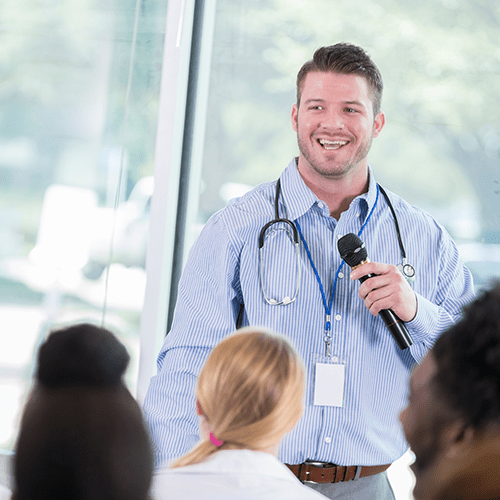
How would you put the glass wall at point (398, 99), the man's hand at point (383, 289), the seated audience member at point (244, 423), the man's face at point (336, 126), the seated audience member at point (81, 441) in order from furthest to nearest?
the glass wall at point (398, 99) → the man's face at point (336, 126) → the man's hand at point (383, 289) → the seated audience member at point (244, 423) → the seated audience member at point (81, 441)

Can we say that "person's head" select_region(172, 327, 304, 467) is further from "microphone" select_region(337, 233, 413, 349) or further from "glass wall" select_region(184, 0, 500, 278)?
"glass wall" select_region(184, 0, 500, 278)

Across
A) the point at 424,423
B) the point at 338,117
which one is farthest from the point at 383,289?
the point at 424,423

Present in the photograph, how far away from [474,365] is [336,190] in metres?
1.27

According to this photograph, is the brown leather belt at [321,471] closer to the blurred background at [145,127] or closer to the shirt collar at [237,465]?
the shirt collar at [237,465]

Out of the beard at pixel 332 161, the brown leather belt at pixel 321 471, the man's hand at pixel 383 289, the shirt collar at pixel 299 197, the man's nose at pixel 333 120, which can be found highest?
the man's nose at pixel 333 120

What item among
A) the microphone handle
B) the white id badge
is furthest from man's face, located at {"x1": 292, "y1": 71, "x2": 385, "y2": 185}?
the white id badge

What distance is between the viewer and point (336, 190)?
209cm

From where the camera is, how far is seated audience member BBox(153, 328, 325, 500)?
1.13 meters

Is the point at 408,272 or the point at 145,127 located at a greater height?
the point at 145,127

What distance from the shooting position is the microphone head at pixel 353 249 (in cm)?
174

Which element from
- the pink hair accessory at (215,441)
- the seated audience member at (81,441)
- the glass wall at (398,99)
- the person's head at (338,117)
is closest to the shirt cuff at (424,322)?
the person's head at (338,117)

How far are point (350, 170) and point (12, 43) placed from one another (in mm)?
1952

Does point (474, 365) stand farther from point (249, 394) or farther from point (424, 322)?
point (424, 322)

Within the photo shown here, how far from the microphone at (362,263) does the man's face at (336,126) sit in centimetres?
38
